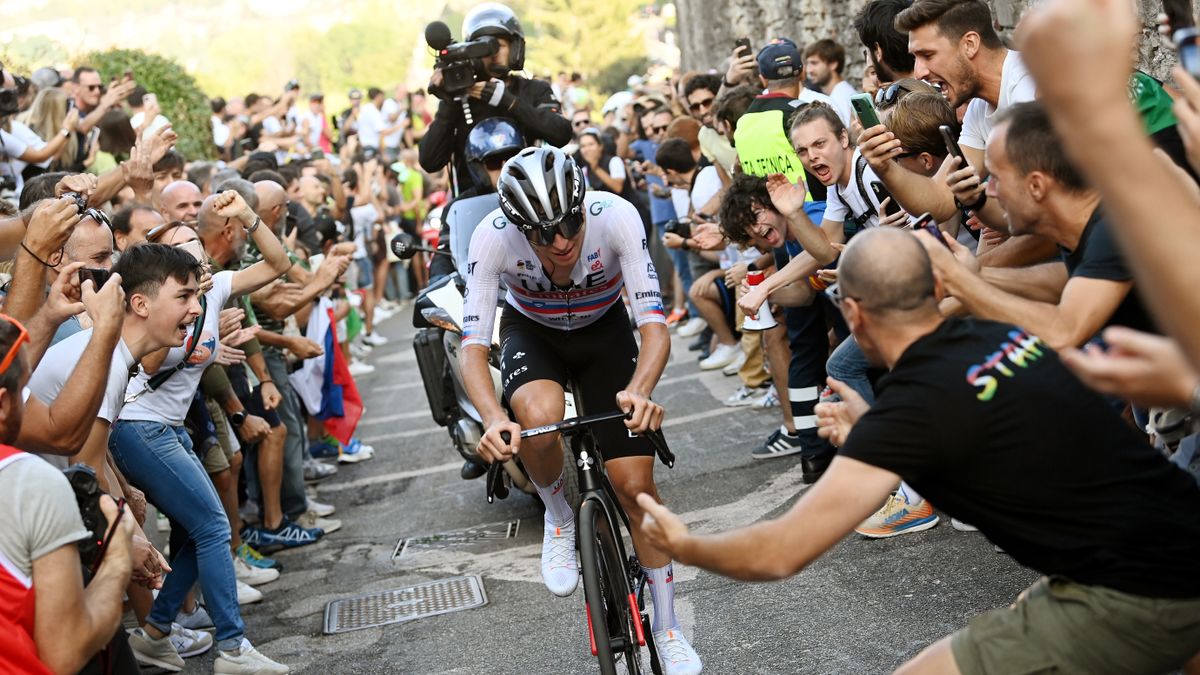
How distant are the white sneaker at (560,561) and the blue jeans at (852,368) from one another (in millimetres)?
2014

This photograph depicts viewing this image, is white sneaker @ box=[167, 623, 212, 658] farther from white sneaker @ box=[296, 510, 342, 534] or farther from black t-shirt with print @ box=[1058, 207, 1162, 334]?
black t-shirt with print @ box=[1058, 207, 1162, 334]

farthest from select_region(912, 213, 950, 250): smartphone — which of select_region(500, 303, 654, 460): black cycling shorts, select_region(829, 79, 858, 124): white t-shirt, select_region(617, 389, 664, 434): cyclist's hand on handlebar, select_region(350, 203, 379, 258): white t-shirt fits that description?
select_region(350, 203, 379, 258): white t-shirt

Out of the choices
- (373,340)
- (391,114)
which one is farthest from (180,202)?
(391,114)

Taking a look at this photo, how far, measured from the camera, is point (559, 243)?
5211 mm

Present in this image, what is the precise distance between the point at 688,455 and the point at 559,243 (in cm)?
444

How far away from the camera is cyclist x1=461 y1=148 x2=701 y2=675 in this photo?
514cm

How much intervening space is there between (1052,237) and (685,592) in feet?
10.1

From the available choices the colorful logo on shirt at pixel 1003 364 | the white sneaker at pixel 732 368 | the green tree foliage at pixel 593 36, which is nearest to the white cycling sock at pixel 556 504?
the colorful logo on shirt at pixel 1003 364

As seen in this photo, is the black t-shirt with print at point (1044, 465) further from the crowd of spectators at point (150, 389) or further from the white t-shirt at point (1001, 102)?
the white t-shirt at point (1001, 102)

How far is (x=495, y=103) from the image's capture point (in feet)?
29.0

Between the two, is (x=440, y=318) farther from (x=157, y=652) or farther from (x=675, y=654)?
(x=675, y=654)

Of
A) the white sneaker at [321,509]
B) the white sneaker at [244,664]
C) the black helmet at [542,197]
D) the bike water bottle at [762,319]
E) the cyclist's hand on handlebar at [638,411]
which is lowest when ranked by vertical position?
the white sneaker at [321,509]

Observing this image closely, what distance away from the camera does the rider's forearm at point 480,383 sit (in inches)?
202

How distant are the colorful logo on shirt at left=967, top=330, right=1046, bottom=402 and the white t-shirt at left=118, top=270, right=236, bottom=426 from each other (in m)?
4.20
